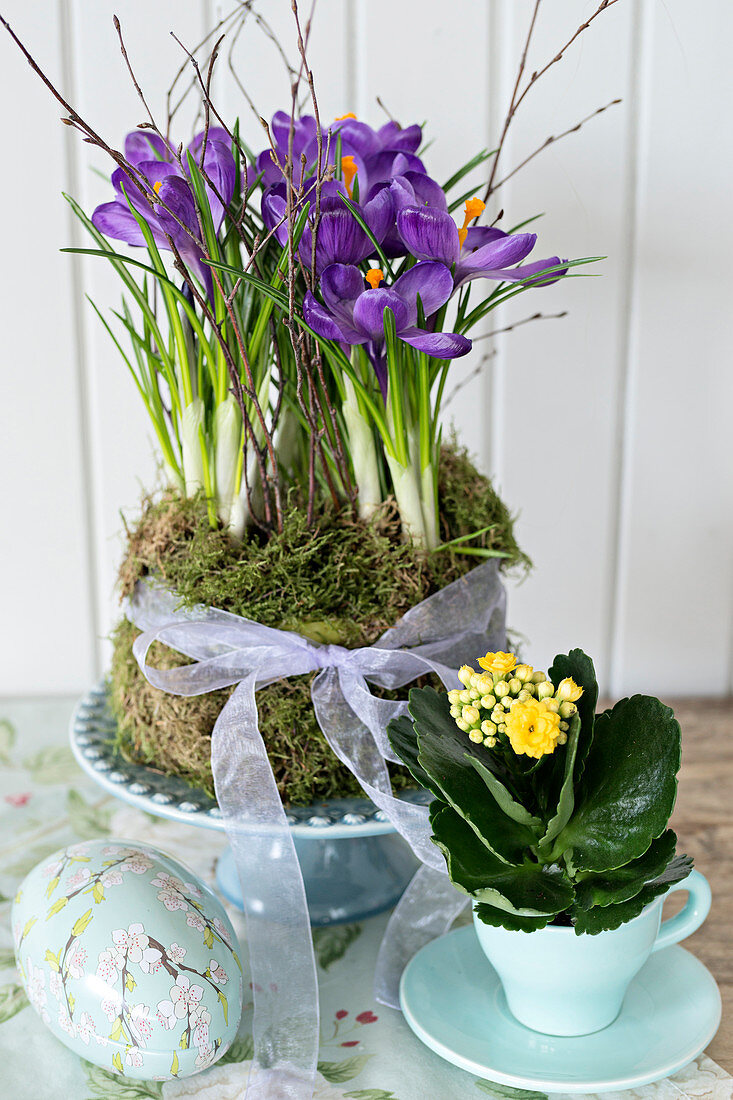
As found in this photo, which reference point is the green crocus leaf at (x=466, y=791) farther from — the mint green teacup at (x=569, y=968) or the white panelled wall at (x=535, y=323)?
the white panelled wall at (x=535, y=323)

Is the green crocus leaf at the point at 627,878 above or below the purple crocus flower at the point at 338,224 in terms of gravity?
below

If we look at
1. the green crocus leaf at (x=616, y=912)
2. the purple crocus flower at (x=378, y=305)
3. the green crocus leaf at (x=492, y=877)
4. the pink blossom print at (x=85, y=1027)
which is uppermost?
the purple crocus flower at (x=378, y=305)

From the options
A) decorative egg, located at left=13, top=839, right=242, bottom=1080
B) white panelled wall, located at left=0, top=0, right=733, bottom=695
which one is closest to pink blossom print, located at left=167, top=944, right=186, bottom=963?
decorative egg, located at left=13, top=839, right=242, bottom=1080

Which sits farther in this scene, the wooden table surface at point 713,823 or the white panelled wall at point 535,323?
the white panelled wall at point 535,323

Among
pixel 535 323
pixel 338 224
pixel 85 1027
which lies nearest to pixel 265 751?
pixel 85 1027

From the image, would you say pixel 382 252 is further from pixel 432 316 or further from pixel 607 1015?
pixel 607 1015

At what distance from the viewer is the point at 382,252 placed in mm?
470

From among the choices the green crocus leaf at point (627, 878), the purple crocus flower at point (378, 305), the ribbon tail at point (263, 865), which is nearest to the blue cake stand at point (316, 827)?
the ribbon tail at point (263, 865)

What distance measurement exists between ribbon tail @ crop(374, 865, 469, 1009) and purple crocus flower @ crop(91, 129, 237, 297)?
359mm

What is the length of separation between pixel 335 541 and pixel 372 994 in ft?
0.82

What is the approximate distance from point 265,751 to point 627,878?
0.19 metres

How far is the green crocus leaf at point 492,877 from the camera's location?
41 centimetres

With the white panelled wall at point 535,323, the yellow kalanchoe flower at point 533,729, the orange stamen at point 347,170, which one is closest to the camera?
the yellow kalanchoe flower at point 533,729

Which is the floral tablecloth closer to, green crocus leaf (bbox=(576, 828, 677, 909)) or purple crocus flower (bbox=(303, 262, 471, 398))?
green crocus leaf (bbox=(576, 828, 677, 909))
